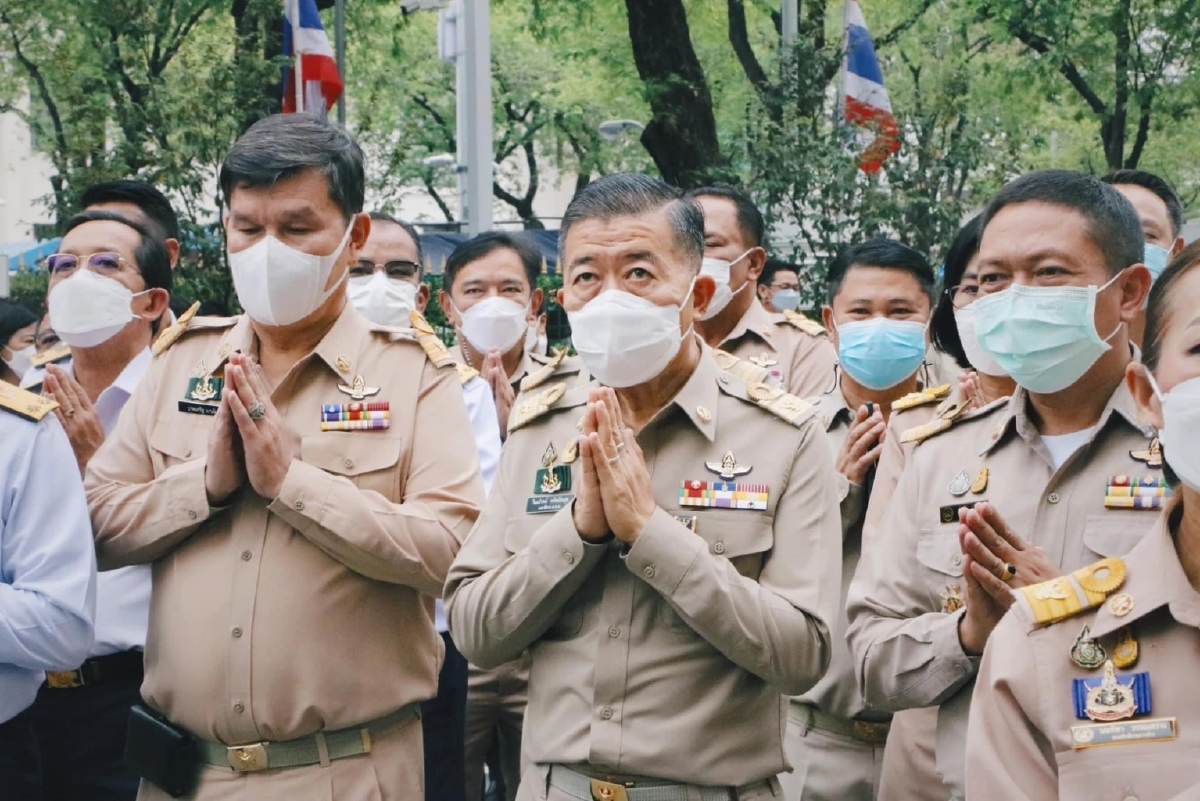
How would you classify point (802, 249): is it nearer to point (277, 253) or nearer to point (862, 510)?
point (862, 510)

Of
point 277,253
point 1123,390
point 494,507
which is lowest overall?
point 494,507

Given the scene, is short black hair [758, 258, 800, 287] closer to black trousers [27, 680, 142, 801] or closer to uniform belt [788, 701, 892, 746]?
uniform belt [788, 701, 892, 746]

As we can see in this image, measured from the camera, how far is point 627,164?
3009 centimetres

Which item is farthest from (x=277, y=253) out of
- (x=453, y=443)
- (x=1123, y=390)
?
(x=1123, y=390)

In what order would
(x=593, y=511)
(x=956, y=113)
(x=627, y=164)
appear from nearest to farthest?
(x=593, y=511), (x=956, y=113), (x=627, y=164)

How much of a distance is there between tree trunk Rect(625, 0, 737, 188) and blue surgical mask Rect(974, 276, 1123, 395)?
1122 centimetres

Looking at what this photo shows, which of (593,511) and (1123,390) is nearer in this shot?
(593,511)

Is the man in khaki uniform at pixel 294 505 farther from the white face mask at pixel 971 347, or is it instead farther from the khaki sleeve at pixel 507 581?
the white face mask at pixel 971 347

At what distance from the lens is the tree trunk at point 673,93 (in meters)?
14.5

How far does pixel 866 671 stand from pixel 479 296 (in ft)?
11.5

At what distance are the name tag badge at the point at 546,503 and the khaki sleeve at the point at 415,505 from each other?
1.07 ft

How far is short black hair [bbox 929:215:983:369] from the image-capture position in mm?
4562

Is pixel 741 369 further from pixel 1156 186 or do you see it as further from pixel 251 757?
pixel 1156 186

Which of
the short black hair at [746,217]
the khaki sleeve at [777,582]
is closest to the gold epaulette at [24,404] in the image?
the khaki sleeve at [777,582]
